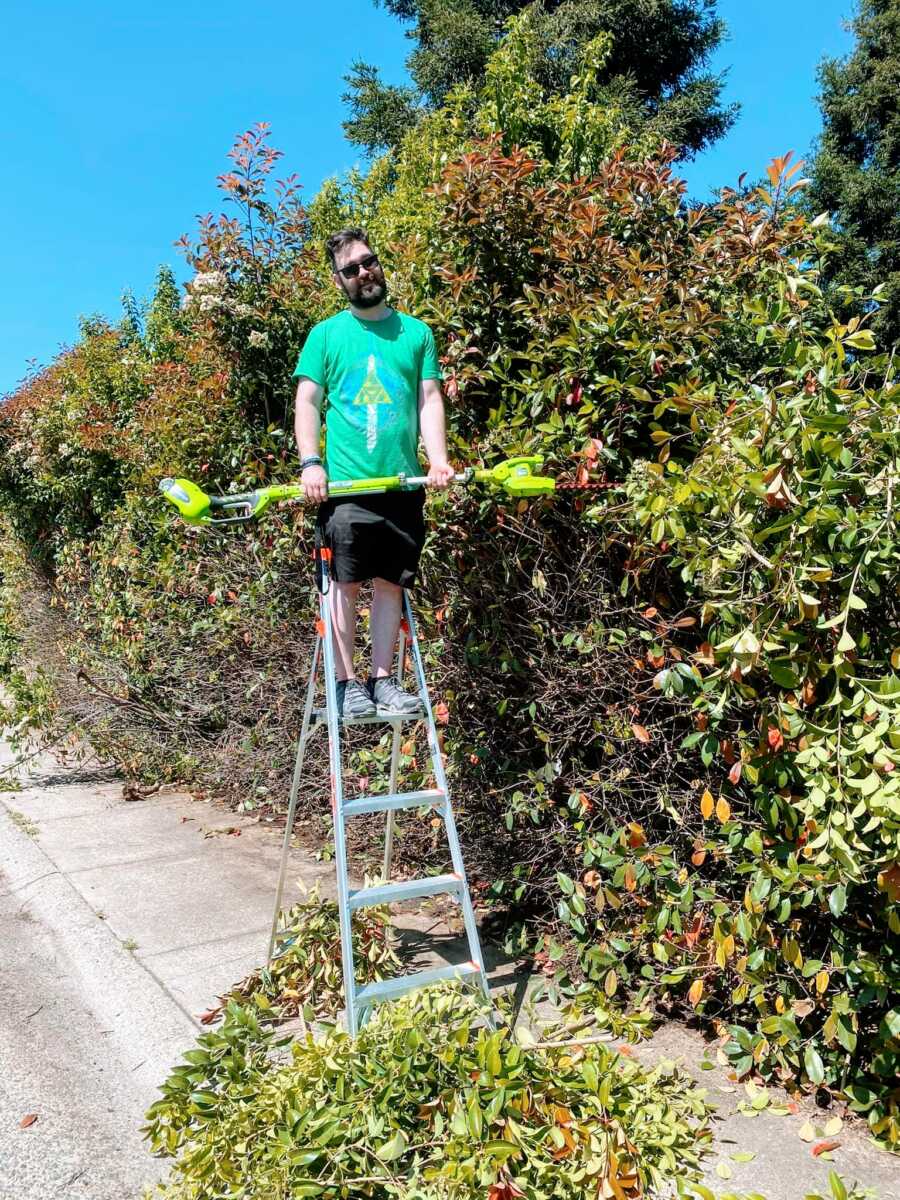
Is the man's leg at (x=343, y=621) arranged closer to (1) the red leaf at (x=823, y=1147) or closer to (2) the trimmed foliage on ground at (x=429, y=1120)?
(2) the trimmed foliage on ground at (x=429, y=1120)

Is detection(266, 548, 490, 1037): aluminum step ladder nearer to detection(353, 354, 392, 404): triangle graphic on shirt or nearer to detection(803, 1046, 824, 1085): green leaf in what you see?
detection(353, 354, 392, 404): triangle graphic on shirt

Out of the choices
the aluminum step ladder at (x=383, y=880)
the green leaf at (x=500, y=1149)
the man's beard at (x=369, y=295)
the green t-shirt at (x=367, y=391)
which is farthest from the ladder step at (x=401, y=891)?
the man's beard at (x=369, y=295)

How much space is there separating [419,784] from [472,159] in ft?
9.03

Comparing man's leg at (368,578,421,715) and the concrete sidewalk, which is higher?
→ man's leg at (368,578,421,715)

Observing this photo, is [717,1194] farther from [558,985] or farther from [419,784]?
[419,784]

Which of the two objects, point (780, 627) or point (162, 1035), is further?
point (162, 1035)

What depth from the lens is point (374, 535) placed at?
348cm

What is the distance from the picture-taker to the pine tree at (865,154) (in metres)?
18.0

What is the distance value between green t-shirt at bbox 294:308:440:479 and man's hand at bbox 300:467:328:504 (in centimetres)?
22

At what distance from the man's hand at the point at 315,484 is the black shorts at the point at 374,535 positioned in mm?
181

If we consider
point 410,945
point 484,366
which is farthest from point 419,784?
point 484,366

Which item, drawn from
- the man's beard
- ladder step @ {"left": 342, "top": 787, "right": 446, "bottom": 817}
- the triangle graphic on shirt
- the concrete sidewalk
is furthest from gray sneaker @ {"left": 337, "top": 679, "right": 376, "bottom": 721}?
the man's beard

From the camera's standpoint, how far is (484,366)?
12.9 ft

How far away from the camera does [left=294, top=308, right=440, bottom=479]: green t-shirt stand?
345cm
